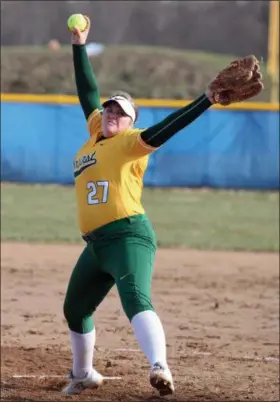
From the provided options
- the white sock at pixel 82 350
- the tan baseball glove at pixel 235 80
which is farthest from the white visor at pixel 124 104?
the white sock at pixel 82 350

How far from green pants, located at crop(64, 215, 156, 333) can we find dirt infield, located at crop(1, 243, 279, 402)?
63cm

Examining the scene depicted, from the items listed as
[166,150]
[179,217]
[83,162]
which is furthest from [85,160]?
[166,150]

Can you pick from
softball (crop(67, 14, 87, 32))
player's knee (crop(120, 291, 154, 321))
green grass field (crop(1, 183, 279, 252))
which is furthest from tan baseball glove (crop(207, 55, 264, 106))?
green grass field (crop(1, 183, 279, 252))

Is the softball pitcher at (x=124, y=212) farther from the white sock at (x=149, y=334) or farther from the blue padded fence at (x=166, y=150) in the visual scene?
the blue padded fence at (x=166, y=150)

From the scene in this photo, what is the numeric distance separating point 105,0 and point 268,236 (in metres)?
11.7

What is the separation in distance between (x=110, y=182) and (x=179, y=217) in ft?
32.4

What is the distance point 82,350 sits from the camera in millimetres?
5914

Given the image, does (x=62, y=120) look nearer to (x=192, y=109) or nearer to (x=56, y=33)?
(x=56, y=33)

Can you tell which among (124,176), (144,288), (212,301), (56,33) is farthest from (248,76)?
(56,33)

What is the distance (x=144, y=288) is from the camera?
16.9 feet

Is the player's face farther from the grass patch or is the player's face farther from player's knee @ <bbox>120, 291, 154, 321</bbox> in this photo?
the grass patch

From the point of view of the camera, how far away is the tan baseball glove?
4914 millimetres

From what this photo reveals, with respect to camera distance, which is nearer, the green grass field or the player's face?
the player's face

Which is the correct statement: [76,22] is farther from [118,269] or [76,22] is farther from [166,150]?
[166,150]
